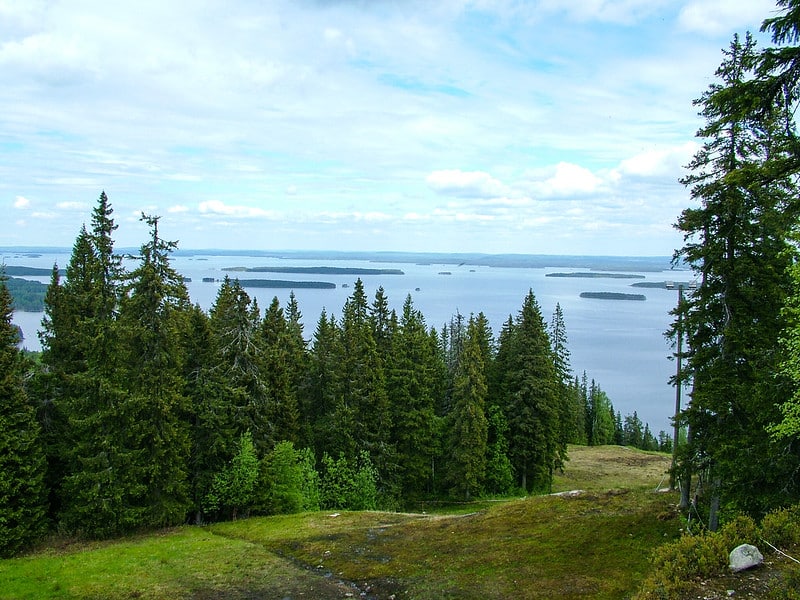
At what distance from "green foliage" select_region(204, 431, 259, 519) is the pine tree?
787 centimetres

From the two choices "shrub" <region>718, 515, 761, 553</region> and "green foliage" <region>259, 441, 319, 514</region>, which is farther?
"green foliage" <region>259, 441, 319, 514</region>

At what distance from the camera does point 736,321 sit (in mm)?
17141

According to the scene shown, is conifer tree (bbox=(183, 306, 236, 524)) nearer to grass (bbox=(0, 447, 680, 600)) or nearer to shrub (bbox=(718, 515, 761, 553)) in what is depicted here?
grass (bbox=(0, 447, 680, 600))

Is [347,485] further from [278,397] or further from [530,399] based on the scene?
[530,399]

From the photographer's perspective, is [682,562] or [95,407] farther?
[95,407]

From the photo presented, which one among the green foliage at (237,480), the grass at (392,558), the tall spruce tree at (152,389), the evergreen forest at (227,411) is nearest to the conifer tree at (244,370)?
the evergreen forest at (227,411)

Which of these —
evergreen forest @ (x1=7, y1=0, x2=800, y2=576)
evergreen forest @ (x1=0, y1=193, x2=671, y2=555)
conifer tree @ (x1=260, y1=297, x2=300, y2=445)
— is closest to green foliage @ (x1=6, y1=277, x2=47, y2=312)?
evergreen forest @ (x1=7, y1=0, x2=800, y2=576)

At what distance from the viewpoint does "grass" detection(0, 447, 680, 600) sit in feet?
55.0

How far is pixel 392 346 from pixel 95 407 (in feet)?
68.2

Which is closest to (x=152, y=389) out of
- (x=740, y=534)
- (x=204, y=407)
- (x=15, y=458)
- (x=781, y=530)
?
(x=204, y=407)

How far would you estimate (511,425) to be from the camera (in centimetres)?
4253

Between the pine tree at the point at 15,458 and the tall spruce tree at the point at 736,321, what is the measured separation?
83.3ft

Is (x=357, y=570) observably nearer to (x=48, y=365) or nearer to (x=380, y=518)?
(x=380, y=518)

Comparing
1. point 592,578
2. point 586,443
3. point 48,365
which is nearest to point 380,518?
point 592,578
